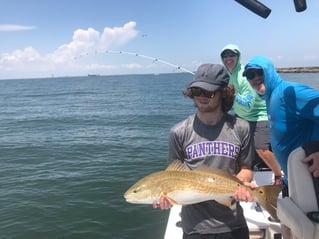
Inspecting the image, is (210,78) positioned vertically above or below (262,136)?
above

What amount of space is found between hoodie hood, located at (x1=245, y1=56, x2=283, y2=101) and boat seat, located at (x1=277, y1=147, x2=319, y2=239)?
1.33 m

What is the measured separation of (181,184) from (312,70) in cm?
11811

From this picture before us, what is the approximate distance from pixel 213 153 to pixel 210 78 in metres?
0.64

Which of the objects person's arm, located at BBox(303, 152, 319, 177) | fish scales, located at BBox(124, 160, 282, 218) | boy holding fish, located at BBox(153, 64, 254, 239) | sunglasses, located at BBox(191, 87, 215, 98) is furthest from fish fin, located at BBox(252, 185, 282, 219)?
sunglasses, located at BBox(191, 87, 215, 98)

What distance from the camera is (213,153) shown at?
3.08m

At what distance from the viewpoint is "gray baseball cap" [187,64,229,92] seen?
9.92 feet

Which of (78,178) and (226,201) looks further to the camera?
(78,178)

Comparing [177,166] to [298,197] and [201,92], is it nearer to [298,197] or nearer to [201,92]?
[201,92]

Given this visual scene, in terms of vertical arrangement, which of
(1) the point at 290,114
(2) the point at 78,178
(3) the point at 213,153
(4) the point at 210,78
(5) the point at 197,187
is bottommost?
(2) the point at 78,178

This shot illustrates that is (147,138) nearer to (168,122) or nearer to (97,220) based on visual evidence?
(168,122)

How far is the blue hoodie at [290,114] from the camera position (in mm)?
3086

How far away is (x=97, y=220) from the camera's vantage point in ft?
30.1

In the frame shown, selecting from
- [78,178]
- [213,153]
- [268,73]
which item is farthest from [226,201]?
[78,178]

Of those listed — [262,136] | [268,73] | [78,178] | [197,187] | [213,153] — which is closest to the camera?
[197,187]
